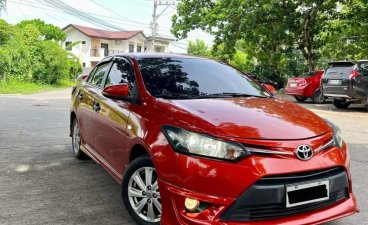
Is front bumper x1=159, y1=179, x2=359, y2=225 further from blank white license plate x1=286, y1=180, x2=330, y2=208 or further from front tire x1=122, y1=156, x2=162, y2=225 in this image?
front tire x1=122, y1=156, x2=162, y2=225

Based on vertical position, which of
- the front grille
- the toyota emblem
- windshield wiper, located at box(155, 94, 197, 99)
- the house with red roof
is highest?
the house with red roof

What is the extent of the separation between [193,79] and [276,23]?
17.0 metres

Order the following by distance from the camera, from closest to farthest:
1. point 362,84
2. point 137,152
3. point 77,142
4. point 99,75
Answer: point 137,152 < point 99,75 < point 77,142 < point 362,84

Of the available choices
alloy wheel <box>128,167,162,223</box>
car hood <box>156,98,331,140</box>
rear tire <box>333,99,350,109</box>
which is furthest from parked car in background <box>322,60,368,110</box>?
alloy wheel <box>128,167,162,223</box>

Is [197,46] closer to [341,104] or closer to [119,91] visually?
[341,104]

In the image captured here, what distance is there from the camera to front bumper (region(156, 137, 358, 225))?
2.67m

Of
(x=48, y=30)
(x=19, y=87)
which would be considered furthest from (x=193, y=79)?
(x=48, y=30)

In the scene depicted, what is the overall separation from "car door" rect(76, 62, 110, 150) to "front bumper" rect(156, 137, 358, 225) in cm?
212

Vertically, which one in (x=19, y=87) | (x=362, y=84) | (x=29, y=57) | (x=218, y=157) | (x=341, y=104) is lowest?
(x=19, y=87)

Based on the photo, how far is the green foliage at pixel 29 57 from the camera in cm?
2259

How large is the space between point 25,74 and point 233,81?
22.2 m

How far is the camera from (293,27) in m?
19.7

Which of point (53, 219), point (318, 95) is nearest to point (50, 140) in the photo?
point (53, 219)

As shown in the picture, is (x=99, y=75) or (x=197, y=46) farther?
(x=197, y=46)
